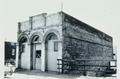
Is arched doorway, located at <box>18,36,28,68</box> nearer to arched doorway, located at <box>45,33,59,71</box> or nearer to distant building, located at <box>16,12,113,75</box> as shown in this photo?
distant building, located at <box>16,12,113,75</box>

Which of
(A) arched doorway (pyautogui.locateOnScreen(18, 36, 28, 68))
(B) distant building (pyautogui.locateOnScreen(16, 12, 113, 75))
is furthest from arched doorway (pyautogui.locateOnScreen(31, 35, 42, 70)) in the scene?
(A) arched doorway (pyautogui.locateOnScreen(18, 36, 28, 68))

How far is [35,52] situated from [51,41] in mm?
1465

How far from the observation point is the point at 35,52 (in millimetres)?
9703

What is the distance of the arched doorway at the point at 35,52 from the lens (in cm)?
947

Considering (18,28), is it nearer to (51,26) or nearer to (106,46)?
(51,26)

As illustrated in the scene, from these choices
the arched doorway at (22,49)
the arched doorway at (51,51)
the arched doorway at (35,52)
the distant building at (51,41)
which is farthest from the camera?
the arched doorway at (22,49)

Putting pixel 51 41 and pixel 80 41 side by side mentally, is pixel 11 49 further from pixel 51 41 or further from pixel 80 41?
pixel 80 41

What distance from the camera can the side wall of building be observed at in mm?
8469

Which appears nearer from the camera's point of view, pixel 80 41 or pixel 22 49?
pixel 80 41

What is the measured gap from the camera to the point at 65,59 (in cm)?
819

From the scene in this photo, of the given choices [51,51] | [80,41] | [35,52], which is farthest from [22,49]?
[80,41]

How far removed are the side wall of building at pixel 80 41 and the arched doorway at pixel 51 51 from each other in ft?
1.92

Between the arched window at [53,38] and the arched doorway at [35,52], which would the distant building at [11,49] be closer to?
the arched doorway at [35,52]

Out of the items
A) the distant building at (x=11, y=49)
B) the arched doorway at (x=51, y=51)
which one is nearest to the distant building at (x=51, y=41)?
the arched doorway at (x=51, y=51)
